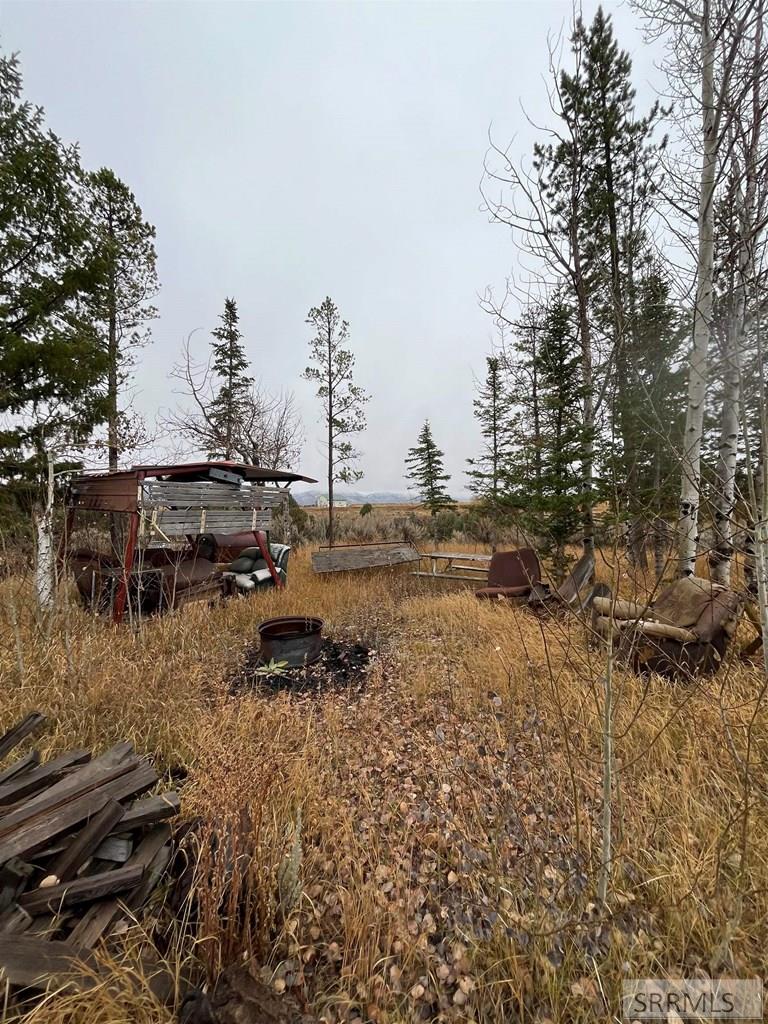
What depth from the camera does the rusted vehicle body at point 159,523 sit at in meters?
4.66

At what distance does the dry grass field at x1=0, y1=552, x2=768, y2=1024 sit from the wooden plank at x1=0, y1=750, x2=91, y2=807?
1.24 ft

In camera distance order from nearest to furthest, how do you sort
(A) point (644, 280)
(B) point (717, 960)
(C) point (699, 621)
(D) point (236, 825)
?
(B) point (717, 960) < (D) point (236, 825) < (C) point (699, 621) < (A) point (644, 280)

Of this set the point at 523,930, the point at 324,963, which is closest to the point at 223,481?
the point at 324,963

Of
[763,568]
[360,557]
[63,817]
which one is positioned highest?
[763,568]

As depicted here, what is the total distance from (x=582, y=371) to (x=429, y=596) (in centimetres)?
537

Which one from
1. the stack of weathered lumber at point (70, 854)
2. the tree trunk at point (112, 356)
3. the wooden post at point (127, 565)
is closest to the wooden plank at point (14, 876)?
the stack of weathered lumber at point (70, 854)

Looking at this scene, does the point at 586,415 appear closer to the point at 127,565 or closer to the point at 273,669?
the point at 273,669

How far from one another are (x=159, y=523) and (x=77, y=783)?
10.9ft

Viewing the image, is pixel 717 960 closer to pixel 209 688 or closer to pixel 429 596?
pixel 209 688

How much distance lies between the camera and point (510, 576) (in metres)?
6.38

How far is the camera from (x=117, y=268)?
9805mm

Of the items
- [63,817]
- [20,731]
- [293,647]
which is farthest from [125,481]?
[63,817]

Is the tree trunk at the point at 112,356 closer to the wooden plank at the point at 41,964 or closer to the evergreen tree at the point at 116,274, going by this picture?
the evergreen tree at the point at 116,274

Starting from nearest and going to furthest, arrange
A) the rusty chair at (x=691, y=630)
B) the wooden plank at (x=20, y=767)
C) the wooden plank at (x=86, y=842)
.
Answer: the wooden plank at (x=86, y=842) < the wooden plank at (x=20, y=767) < the rusty chair at (x=691, y=630)
